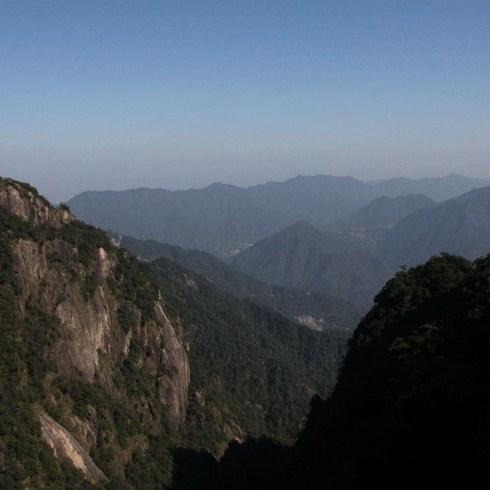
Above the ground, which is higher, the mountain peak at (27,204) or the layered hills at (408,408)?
the mountain peak at (27,204)

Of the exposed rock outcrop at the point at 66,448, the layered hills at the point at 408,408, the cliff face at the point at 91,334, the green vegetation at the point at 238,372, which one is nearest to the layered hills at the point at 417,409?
the layered hills at the point at 408,408

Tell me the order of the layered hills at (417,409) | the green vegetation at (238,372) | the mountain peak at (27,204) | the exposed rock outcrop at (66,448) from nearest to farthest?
the layered hills at (417,409), the exposed rock outcrop at (66,448), the mountain peak at (27,204), the green vegetation at (238,372)

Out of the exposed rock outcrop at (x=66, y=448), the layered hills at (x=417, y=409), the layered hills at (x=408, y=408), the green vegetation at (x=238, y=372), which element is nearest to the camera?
the layered hills at (x=417, y=409)

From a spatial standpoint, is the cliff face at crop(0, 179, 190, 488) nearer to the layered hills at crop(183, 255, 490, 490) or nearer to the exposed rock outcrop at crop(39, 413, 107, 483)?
the exposed rock outcrop at crop(39, 413, 107, 483)

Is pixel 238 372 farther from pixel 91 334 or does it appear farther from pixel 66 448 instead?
pixel 66 448

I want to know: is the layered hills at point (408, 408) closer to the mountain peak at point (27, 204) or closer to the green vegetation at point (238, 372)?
the green vegetation at point (238, 372)

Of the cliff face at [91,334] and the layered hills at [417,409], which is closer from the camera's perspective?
the layered hills at [417,409]

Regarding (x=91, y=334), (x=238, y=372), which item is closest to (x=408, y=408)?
(x=91, y=334)

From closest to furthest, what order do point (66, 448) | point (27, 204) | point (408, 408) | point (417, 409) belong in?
point (417, 409) → point (408, 408) → point (66, 448) → point (27, 204)

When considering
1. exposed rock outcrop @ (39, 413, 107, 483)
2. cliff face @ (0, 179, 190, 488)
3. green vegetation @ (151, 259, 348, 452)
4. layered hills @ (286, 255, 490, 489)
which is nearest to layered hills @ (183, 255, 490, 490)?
layered hills @ (286, 255, 490, 489)

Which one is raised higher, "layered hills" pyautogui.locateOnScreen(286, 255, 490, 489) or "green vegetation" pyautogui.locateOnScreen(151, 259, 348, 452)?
"layered hills" pyautogui.locateOnScreen(286, 255, 490, 489)
